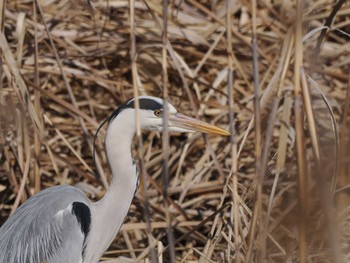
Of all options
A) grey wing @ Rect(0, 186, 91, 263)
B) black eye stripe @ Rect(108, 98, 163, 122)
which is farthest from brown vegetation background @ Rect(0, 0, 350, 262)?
black eye stripe @ Rect(108, 98, 163, 122)

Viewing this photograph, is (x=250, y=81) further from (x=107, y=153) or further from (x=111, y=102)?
(x=107, y=153)

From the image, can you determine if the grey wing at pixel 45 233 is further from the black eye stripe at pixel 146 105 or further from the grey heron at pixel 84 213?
the black eye stripe at pixel 146 105

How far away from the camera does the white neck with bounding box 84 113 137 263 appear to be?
10.00 ft

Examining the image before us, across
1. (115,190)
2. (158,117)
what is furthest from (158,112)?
(115,190)

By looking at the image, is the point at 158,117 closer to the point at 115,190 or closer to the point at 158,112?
the point at 158,112

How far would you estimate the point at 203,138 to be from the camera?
3953 millimetres

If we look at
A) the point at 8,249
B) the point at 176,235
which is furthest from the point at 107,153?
the point at 176,235

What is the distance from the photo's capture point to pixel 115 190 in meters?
3.12

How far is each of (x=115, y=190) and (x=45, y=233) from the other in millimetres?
280

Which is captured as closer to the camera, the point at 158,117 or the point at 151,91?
the point at 158,117

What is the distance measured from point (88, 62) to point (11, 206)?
746mm

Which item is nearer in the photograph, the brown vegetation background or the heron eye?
the heron eye

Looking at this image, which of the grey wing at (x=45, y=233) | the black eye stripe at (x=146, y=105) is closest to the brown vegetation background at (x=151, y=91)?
the grey wing at (x=45, y=233)

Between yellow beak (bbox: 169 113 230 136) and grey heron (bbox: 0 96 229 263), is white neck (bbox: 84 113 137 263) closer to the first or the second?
grey heron (bbox: 0 96 229 263)
